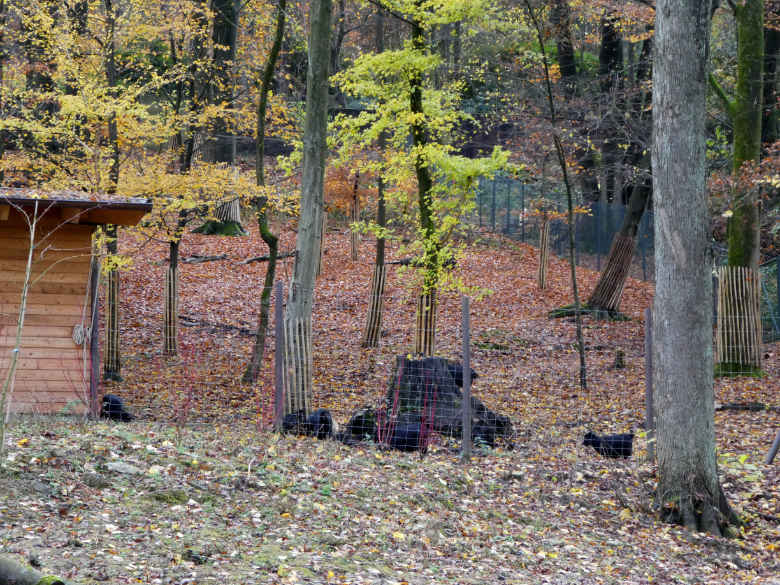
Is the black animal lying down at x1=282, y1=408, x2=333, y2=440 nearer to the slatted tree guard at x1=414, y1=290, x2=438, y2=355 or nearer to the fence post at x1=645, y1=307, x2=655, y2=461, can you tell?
the fence post at x1=645, y1=307, x2=655, y2=461

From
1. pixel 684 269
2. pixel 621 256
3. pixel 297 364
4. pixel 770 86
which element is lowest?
pixel 297 364

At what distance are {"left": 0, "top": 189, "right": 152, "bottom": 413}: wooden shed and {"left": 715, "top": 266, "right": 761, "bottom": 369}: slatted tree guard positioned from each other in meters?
10.4

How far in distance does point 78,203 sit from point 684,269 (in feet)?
21.7

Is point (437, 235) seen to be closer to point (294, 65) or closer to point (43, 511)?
point (43, 511)

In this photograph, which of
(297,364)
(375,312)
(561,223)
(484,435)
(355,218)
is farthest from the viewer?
(561,223)

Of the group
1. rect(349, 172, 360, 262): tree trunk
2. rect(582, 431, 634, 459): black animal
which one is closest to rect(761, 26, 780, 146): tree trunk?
rect(349, 172, 360, 262): tree trunk

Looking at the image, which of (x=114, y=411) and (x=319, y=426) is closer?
(x=319, y=426)

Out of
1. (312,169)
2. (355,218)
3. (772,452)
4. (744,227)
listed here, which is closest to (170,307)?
(312,169)

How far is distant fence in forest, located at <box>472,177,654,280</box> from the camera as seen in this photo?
29.1m

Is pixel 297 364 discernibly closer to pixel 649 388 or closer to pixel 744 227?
pixel 649 388

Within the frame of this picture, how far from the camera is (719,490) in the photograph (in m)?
7.85

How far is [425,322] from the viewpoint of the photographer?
46.9 ft

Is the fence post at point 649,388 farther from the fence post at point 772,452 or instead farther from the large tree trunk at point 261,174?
the large tree trunk at point 261,174

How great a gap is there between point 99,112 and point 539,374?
868 centimetres
